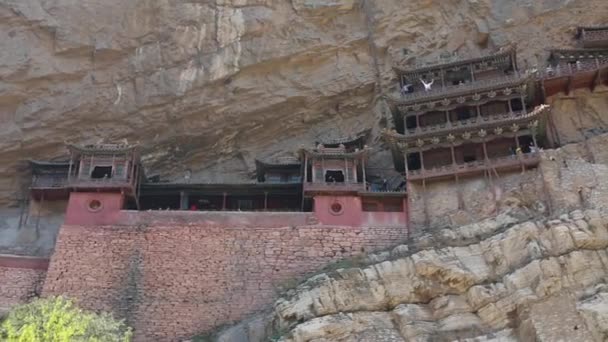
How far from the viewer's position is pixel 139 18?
35.2 m

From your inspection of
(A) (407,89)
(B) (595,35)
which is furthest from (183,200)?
(B) (595,35)

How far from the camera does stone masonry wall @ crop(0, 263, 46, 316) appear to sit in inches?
1056

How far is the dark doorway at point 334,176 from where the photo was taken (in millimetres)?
30573

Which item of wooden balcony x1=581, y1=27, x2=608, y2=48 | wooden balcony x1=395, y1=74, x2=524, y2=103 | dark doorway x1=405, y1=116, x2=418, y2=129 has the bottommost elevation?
dark doorway x1=405, y1=116, x2=418, y2=129

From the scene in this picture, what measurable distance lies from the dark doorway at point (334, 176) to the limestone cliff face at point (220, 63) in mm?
3666

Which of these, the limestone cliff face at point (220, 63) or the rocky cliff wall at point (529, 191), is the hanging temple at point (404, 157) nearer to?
the rocky cliff wall at point (529, 191)

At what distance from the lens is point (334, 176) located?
101 ft

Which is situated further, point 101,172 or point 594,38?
point 594,38

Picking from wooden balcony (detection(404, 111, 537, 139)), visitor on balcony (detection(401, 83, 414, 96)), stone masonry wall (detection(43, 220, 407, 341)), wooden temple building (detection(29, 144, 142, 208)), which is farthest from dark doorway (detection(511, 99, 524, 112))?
wooden temple building (detection(29, 144, 142, 208))

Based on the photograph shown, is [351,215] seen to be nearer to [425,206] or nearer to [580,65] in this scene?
[425,206]

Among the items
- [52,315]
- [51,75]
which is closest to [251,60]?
[51,75]

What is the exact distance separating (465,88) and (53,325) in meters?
18.6

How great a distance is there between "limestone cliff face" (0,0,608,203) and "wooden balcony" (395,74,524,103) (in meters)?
3.21

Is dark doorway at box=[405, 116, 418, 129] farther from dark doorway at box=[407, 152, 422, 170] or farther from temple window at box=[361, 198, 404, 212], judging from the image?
temple window at box=[361, 198, 404, 212]
